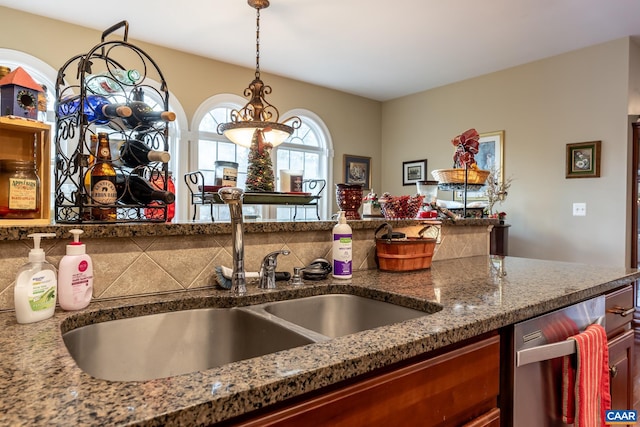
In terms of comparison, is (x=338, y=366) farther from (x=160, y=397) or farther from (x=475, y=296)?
(x=475, y=296)

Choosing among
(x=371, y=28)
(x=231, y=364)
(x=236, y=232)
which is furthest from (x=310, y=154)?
(x=231, y=364)

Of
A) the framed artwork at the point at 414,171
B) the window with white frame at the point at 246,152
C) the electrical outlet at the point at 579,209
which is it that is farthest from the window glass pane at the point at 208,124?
the electrical outlet at the point at 579,209

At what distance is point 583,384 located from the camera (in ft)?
3.59

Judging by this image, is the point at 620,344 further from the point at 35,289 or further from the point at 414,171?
the point at 414,171

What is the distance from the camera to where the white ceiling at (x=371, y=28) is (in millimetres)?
2998

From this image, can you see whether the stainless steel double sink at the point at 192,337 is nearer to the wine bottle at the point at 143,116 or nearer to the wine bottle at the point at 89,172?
the wine bottle at the point at 89,172

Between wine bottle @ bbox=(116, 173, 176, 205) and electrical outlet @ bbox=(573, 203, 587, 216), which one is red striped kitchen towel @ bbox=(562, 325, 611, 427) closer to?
wine bottle @ bbox=(116, 173, 176, 205)

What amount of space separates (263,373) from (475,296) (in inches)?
29.0

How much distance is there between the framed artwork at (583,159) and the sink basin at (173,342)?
3790mm

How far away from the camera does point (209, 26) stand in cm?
338

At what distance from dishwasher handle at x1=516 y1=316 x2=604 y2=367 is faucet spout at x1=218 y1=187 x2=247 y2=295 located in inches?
29.0

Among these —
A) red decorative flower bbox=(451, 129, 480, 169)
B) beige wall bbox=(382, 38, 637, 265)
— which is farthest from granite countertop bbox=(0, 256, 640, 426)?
beige wall bbox=(382, 38, 637, 265)

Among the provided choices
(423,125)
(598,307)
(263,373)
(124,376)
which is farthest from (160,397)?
(423,125)

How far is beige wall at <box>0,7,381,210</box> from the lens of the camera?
3189 millimetres
